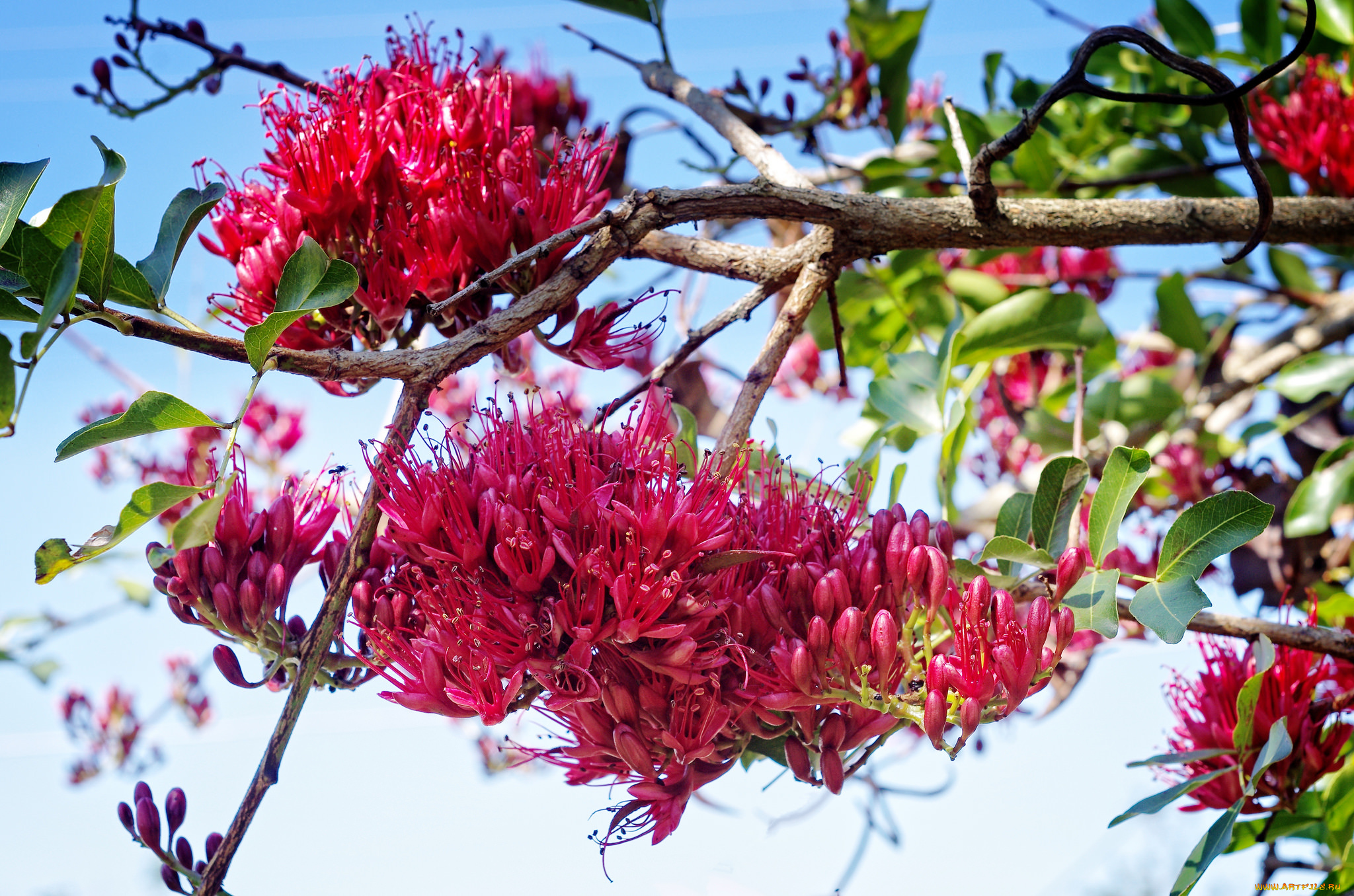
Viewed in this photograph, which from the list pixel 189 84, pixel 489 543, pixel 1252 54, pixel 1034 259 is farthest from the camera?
pixel 1034 259

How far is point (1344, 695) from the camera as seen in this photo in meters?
1.04

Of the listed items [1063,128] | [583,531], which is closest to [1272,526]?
[1063,128]

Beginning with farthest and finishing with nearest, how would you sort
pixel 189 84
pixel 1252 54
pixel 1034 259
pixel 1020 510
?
pixel 1034 259 → pixel 1252 54 → pixel 189 84 → pixel 1020 510

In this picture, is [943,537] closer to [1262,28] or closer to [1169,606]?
[1169,606]

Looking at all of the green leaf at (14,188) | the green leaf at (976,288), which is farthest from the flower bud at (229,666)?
the green leaf at (976,288)

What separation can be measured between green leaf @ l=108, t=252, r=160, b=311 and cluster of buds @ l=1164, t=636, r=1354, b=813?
106 centimetres

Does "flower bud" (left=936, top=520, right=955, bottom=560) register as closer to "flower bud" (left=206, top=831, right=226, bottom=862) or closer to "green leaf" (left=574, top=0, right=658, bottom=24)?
"flower bud" (left=206, top=831, right=226, bottom=862)

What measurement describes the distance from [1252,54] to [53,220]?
5.50ft

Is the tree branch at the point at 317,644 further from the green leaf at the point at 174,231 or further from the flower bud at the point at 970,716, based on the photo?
the flower bud at the point at 970,716

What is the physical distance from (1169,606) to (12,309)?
2.69ft

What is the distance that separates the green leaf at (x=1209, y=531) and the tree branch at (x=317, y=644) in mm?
586

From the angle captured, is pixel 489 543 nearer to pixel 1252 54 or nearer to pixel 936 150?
pixel 936 150

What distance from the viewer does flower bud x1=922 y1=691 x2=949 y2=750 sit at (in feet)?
2.27

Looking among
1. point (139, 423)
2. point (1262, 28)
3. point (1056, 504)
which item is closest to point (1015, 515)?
point (1056, 504)
